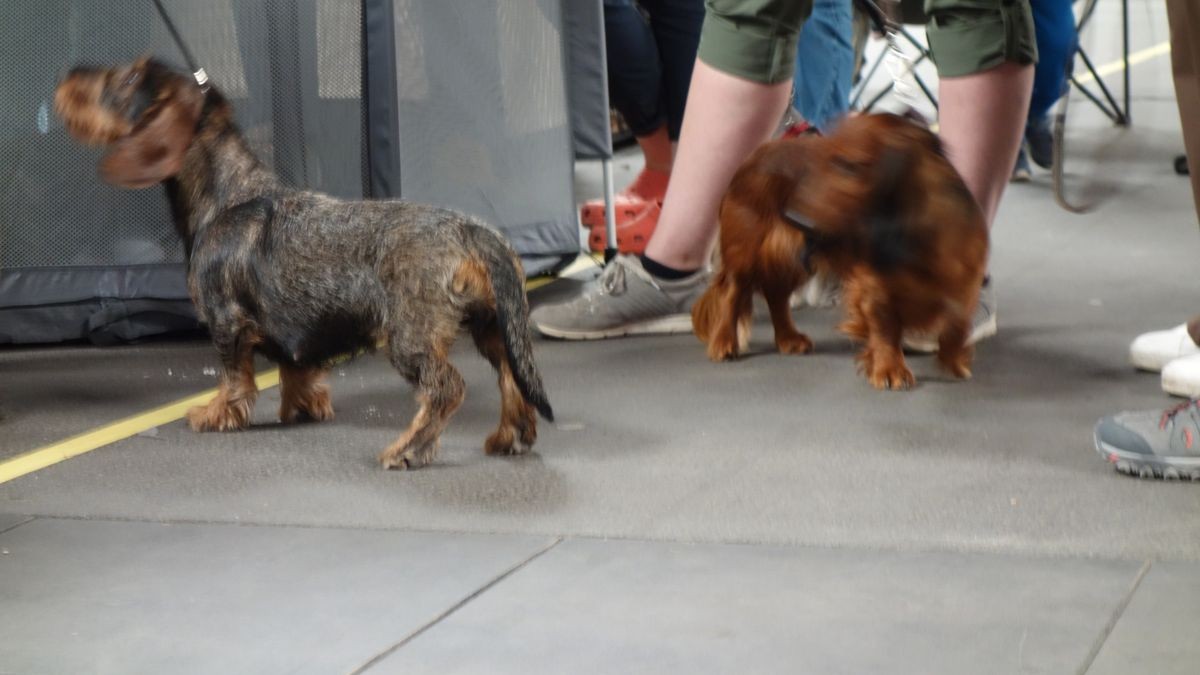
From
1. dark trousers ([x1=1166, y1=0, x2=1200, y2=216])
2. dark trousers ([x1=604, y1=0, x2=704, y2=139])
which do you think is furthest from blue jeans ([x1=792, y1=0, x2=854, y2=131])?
dark trousers ([x1=1166, y1=0, x2=1200, y2=216])

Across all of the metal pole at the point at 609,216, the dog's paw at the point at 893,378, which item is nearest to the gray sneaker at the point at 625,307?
the metal pole at the point at 609,216

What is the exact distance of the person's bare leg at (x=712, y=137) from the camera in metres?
3.31

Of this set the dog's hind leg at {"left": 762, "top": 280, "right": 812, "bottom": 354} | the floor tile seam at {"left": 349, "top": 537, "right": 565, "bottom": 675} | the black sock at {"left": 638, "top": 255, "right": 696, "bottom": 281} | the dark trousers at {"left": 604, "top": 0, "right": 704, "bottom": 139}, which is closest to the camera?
the floor tile seam at {"left": 349, "top": 537, "right": 565, "bottom": 675}

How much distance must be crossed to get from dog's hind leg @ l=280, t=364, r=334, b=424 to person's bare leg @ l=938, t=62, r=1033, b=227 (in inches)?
56.4

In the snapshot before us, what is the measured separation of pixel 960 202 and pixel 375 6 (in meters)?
1.56

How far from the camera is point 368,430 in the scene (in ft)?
9.48

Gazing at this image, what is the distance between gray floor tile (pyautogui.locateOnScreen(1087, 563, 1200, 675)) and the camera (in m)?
1.69

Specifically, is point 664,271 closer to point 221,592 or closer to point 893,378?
point 893,378

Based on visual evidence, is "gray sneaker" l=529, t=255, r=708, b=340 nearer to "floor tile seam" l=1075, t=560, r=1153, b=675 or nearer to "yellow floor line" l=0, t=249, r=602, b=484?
"yellow floor line" l=0, t=249, r=602, b=484

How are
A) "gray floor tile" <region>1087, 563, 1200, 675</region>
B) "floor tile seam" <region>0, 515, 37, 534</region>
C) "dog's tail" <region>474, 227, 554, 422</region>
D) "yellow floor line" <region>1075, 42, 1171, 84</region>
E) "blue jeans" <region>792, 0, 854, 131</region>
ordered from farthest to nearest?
"yellow floor line" <region>1075, 42, 1171, 84</region> → "blue jeans" <region>792, 0, 854, 131</region> → "dog's tail" <region>474, 227, 554, 422</region> → "floor tile seam" <region>0, 515, 37, 534</region> → "gray floor tile" <region>1087, 563, 1200, 675</region>

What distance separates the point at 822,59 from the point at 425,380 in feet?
7.06

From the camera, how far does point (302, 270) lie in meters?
2.68

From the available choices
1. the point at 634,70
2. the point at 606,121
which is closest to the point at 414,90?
the point at 606,121

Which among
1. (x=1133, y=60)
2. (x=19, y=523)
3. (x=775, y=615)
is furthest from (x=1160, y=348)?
(x=1133, y=60)
